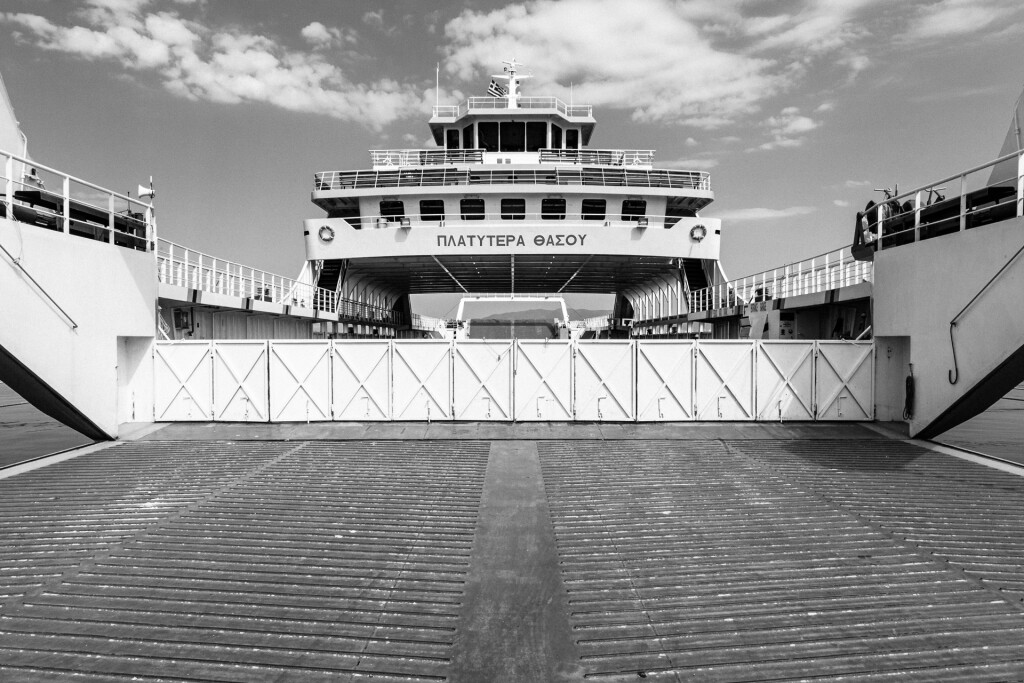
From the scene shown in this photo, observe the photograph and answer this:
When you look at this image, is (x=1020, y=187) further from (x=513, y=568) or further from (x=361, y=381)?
(x=361, y=381)

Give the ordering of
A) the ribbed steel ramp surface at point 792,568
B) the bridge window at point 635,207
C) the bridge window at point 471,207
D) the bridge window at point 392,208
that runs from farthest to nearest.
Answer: the bridge window at point 635,207 < the bridge window at point 392,208 < the bridge window at point 471,207 < the ribbed steel ramp surface at point 792,568

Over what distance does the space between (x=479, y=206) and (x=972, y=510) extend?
20.0 meters

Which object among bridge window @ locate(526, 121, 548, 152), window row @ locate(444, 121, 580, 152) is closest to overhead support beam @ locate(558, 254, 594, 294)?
window row @ locate(444, 121, 580, 152)

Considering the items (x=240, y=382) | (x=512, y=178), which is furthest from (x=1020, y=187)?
(x=512, y=178)

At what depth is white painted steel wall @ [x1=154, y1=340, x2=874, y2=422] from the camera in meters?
10.5

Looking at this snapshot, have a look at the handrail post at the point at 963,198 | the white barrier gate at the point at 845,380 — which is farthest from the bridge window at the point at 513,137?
the handrail post at the point at 963,198

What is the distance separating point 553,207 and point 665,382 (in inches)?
572

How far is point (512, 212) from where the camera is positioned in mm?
22891

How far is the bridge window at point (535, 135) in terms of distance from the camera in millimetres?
28828

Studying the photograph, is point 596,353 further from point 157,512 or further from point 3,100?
point 3,100

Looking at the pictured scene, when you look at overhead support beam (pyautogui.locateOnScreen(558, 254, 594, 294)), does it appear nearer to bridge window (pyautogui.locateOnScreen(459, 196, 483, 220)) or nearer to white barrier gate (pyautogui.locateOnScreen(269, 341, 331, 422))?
bridge window (pyautogui.locateOnScreen(459, 196, 483, 220))

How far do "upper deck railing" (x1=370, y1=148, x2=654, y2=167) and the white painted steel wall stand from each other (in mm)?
16859

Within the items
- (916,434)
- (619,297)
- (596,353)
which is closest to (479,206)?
(596,353)

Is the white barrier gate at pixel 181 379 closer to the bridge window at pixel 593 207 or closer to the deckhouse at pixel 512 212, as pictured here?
the deckhouse at pixel 512 212
